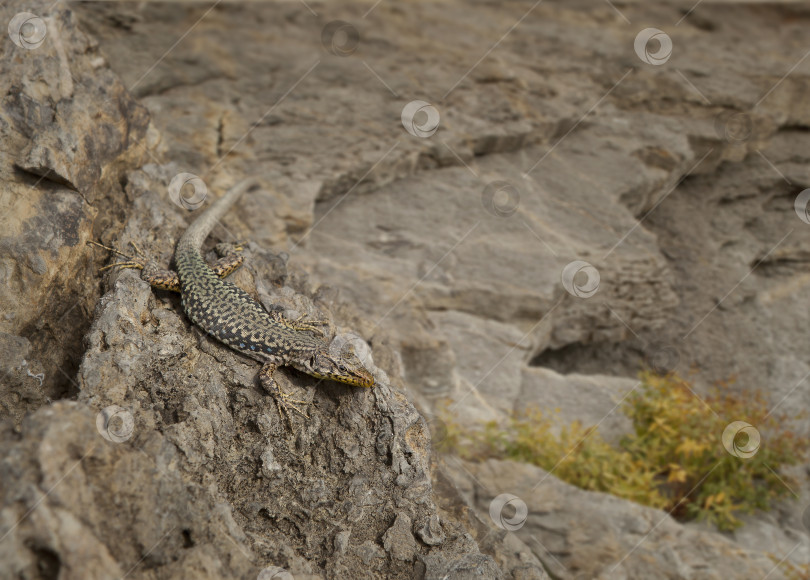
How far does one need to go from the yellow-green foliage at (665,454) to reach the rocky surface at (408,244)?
16.9 inches

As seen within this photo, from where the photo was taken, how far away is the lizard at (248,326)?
5246 millimetres

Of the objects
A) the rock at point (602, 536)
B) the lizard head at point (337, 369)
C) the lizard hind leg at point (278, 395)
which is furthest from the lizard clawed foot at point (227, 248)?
the rock at point (602, 536)

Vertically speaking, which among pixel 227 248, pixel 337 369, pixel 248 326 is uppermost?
pixel 337 369

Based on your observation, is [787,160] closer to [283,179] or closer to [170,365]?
[283,179]

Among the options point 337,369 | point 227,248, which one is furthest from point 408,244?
point 337,369

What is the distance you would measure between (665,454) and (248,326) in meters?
6.63

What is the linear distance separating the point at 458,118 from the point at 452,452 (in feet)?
18.7

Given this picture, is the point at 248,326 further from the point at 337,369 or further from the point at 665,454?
the point at 665,454

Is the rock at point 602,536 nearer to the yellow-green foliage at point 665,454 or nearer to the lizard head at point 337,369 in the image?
the yellow-green foliage at point 665,454

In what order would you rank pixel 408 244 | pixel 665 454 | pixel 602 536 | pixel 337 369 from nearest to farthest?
pixel 337 369 → pixel 602 536 → pixel 665 454 → pixel 408 244

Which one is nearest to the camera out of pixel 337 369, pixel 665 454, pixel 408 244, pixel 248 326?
pixel 337 369

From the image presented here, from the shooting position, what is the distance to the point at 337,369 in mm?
5207

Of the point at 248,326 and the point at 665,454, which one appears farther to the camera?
the point at 665,454

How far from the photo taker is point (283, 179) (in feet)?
33.4
